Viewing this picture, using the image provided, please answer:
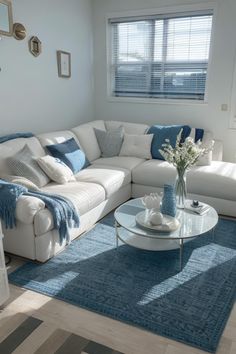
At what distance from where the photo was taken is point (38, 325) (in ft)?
6.35

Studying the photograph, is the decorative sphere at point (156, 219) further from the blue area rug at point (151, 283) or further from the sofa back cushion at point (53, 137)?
the sofa back cushion at point (53, 137)

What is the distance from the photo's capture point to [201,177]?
3428 millimetres

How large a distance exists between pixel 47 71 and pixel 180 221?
2566 mm

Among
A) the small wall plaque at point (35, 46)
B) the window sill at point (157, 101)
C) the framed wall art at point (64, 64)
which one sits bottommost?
the window sill at point (157, 101)

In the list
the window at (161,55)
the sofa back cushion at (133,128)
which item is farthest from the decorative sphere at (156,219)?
the window at (161,55)

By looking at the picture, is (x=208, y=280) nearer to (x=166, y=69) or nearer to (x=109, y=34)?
(x=166, y=69)

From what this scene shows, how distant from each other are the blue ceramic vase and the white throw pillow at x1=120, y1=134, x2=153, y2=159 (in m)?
1.61

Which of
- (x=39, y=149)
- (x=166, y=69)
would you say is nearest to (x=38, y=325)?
(x=39, y=149)

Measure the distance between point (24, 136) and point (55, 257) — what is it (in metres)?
1.44

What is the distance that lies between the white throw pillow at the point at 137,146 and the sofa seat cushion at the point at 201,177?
288 mm

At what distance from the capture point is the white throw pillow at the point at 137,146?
413 cm

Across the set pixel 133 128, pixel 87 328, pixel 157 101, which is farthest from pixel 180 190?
pixel 157 101

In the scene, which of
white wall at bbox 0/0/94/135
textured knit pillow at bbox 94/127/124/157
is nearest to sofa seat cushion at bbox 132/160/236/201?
textured knit pillow at bbox 94/127/124/157

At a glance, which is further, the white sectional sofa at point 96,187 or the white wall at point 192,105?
the white wall at point 192,105
